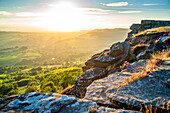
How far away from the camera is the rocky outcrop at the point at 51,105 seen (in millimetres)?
4703

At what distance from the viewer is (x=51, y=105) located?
497 centimetres

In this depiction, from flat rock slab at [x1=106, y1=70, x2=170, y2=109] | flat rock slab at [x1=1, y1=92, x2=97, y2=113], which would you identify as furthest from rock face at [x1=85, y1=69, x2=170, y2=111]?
flat rock slab at [x1=1, y1=92, x2=97, y2=113]

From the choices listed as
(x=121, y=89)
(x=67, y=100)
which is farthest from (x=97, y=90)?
(x=67, y=100)

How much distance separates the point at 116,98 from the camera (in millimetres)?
5766

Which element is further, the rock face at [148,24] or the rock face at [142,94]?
the rock face at [148,24]

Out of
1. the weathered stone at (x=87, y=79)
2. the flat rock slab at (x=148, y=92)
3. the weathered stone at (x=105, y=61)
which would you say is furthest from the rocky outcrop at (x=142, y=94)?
the weathered stone at (x=105, y=61)

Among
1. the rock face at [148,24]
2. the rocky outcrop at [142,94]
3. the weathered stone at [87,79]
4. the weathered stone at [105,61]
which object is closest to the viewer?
the rocky outcrop at [142,94]

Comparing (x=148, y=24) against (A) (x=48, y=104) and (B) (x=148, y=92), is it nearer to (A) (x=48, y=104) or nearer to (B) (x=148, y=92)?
(B) (x=148, y=92)

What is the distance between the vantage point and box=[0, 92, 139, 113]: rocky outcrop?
470 centimetres

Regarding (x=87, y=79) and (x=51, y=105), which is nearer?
(x=51, y=105)

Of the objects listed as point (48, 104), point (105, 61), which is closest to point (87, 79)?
point (105, 61)

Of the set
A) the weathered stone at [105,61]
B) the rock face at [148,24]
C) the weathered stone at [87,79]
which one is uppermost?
the rock face at [148,24]

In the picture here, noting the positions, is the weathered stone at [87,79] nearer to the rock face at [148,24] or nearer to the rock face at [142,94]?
the rock face at [142,94]

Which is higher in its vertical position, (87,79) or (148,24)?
Answer: (148,24)
